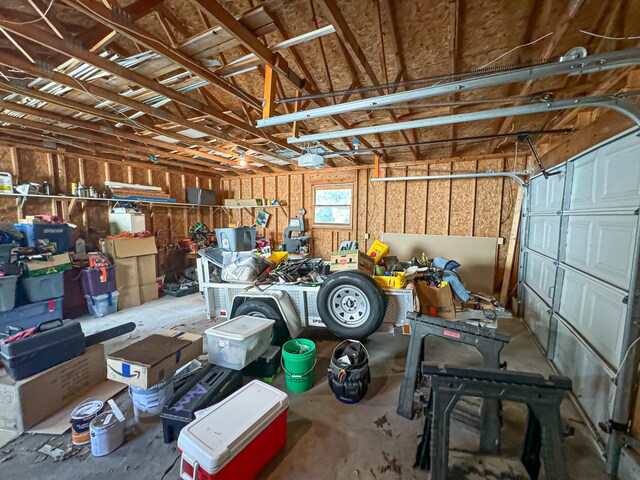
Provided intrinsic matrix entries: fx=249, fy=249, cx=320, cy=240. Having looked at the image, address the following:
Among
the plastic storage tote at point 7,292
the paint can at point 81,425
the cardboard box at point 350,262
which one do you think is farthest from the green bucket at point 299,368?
the plastic storage tote at point 7,292

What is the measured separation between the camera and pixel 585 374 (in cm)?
216

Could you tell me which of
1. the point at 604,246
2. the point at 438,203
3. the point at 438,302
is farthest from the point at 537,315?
the point at 438,203

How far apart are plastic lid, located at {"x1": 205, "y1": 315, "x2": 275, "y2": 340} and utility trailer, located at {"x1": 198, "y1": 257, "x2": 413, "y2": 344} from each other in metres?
0.38

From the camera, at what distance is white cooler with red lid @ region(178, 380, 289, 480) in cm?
135

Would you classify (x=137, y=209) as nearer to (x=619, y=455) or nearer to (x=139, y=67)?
(x=139, y=67)

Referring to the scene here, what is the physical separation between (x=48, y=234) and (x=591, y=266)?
7.03 meters

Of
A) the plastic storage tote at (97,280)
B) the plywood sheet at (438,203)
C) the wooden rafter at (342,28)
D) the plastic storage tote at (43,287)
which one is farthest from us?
the plywood sheet at (438,203)

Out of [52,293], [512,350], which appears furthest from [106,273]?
[512,350]

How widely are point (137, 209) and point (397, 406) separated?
241 inches

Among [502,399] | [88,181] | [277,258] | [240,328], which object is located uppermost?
[88,181]

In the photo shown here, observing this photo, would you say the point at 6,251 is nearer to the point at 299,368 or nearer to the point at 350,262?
the point at 299,368

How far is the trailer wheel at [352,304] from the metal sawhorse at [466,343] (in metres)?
0.50

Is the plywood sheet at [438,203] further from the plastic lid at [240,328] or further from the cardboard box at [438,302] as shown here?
the plastic lid at [240,328]

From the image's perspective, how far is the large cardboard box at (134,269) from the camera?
4656mm
